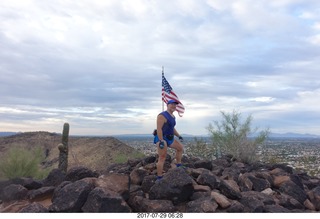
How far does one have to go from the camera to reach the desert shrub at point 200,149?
21.8 metres

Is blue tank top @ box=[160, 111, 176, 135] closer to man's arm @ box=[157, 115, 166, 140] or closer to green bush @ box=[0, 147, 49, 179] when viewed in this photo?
man's arm @ box=[157, 115, 166, 140]

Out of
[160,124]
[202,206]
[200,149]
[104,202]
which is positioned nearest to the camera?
[104,202]

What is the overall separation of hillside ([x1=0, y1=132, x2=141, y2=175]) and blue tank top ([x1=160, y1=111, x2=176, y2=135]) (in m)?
17.0

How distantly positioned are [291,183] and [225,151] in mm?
10019

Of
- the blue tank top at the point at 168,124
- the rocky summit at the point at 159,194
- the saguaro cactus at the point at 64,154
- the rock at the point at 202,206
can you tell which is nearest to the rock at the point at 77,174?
the rocky summit at the point at 159,194

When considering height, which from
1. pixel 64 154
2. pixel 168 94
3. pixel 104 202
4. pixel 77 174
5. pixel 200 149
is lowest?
pixel 104 202

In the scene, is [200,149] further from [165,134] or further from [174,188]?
[174,188]

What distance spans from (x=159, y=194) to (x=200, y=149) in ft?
45.2

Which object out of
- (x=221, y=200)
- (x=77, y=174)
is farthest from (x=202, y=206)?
(x=77, y=174)

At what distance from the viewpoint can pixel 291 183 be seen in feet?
34.8

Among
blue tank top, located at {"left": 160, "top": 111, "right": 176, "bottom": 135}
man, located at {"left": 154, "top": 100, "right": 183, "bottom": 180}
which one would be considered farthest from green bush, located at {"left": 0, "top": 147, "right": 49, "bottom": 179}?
blue tank top, located at {"left": 160, "top": 111, "right": 176, "bottom": 135}

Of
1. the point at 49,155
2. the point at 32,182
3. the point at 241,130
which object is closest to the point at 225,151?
the point at 241,130

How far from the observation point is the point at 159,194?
8672mm

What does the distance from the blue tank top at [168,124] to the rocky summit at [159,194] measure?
1142 millimetres
